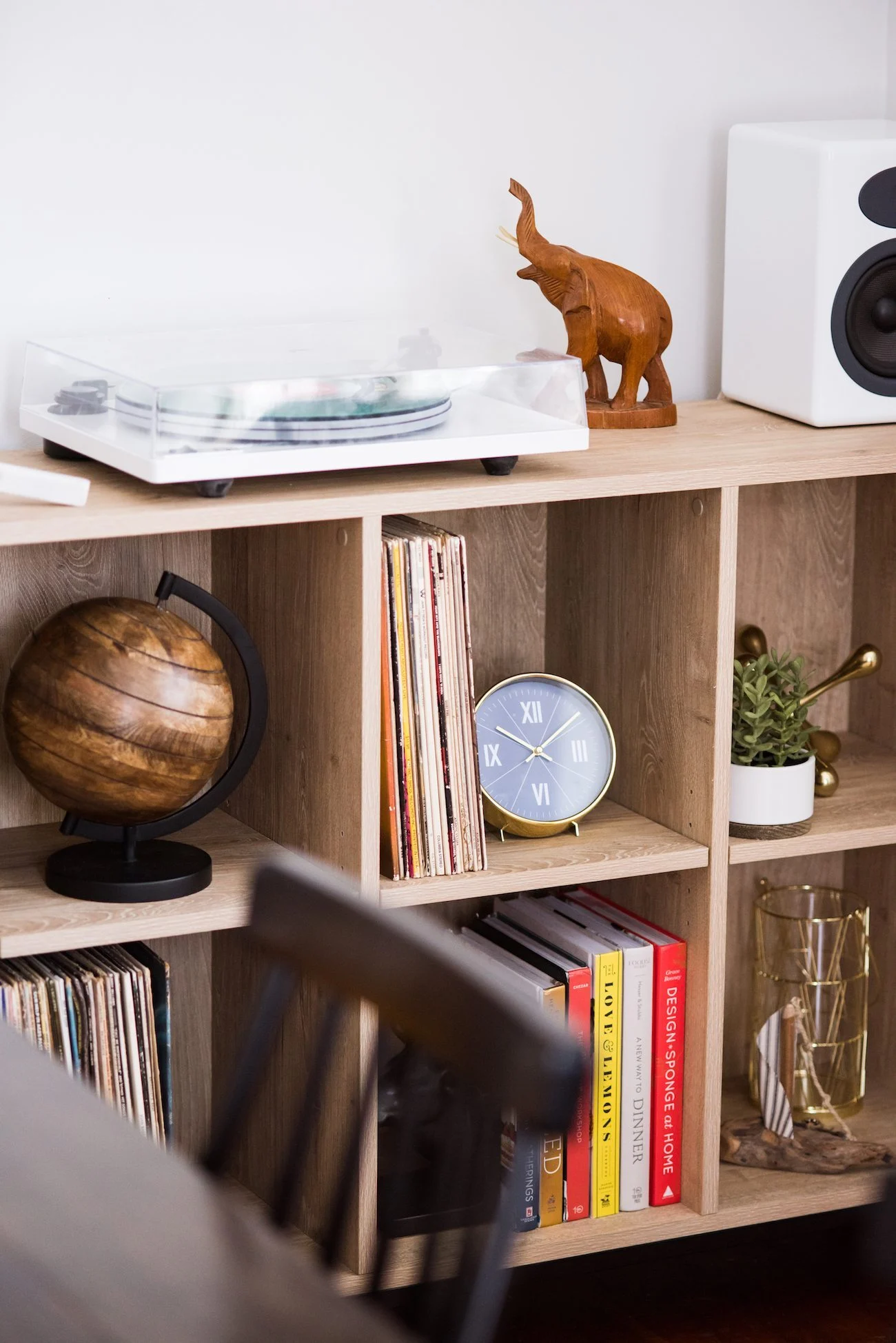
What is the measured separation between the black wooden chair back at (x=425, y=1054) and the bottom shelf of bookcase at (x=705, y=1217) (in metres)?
0.68

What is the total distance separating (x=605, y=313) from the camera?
204 cm

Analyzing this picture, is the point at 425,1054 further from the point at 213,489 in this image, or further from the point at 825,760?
the point at 825,760

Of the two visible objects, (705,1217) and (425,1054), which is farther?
(705,1217)

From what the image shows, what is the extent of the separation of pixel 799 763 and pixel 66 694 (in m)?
0.87

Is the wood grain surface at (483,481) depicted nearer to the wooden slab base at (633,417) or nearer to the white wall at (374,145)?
the wooden slab base at (633,417)

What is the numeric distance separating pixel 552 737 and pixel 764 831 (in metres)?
0.27

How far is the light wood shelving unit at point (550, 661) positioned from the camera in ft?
5.84

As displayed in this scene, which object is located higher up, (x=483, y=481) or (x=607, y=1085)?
(x=483, y=481)

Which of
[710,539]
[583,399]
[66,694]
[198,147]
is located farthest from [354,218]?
[66,694]

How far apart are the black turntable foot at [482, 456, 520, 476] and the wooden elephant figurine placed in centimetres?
26

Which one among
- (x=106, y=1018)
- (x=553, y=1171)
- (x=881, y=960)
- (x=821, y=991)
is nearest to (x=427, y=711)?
(x=106, y=1018)

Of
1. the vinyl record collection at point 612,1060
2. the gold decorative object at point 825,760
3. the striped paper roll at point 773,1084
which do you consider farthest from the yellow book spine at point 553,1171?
the gold decorative object at point 825,760

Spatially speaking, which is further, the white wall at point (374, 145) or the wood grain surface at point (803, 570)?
the wood grain surface at point (803, 570)

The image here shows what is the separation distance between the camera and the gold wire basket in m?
2.33
